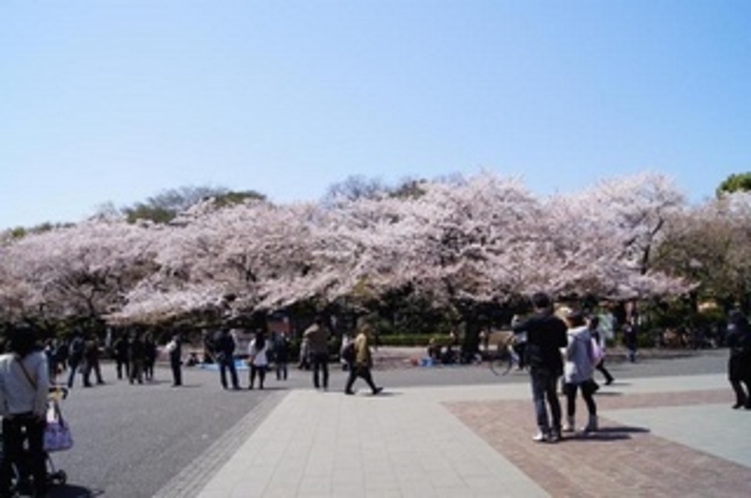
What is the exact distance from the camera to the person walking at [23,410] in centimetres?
624

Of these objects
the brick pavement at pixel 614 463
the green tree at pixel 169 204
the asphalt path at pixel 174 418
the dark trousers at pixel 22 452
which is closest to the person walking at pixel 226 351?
the asphalt path at pixel 174 418

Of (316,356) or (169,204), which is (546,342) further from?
(169,204)

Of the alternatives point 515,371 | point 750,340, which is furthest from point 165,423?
point 515,371

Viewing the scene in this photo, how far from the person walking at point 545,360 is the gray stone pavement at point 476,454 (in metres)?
0.31

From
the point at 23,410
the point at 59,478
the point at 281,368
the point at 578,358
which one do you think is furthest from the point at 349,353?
the point at 23,410

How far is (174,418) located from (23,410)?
6.00 metres

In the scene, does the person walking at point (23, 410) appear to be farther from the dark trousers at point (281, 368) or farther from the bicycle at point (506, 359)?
the bicycle at point (506, 359)

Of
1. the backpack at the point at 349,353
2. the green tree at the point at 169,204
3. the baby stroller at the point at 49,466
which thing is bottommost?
the baby stroller at the point at 49,466

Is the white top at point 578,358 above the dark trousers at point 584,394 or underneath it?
above

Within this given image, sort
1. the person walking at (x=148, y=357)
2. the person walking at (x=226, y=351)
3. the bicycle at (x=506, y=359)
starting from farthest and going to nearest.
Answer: the person walking at (x=148, y=357)
the bicycle at (x=506, y=359)
the person walking at (x=226, y=351)

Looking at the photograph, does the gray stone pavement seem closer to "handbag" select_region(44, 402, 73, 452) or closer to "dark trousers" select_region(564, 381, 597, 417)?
"dark trousers" select_region(564, 381, 597, 417)

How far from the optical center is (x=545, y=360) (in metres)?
8.66

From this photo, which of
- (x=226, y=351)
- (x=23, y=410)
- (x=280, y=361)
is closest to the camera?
(x=23, y=410)

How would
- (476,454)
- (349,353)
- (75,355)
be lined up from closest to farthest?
(476,454), (349,353), (75,355)
